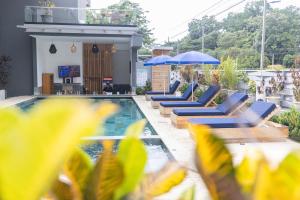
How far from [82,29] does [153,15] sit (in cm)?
2443

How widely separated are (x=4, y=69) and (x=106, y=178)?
54.6ft

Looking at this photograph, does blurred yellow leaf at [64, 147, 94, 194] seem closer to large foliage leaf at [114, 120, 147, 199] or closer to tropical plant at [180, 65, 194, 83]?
large foliage leaf at [114, 120, 147, 199]

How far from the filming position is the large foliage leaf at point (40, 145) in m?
0.36

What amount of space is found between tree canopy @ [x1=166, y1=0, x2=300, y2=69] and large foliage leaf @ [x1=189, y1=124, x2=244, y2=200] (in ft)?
112

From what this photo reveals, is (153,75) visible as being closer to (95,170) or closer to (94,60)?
(94,60)

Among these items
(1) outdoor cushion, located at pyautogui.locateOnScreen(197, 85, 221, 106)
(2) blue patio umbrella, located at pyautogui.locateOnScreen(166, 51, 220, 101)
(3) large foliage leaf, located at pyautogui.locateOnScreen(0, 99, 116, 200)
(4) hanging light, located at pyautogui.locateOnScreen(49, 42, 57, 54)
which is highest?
(4) hanging light, located at pyautogui.locateOnScreen(49, 42, 57, 54)

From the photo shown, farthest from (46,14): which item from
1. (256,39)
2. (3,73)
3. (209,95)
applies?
(256,39)

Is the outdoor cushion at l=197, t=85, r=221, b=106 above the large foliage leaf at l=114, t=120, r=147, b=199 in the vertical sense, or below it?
below

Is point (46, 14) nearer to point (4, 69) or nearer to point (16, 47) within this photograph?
point (16, 47)

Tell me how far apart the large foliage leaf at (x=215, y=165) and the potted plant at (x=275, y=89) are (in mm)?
12461

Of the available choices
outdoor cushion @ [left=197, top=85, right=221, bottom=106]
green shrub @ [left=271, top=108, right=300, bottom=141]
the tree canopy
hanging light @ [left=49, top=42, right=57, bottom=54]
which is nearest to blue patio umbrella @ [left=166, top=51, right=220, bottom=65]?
outdoor cushion @ [left=197, top=85, right=221, bottom=106]

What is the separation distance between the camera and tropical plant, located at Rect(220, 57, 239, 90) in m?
14.0

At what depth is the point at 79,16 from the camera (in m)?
15.8

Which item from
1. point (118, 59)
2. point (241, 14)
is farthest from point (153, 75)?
point (241, 14)
